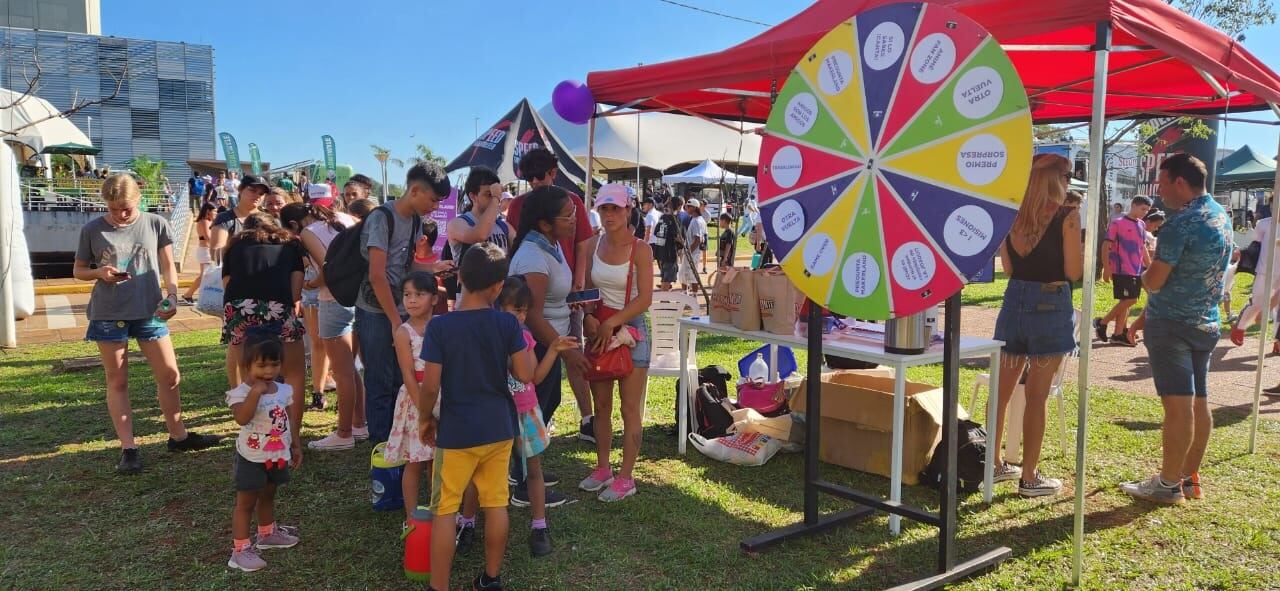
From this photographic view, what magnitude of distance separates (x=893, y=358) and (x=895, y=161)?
1090 mm

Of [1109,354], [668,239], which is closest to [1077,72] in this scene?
[1109,354]

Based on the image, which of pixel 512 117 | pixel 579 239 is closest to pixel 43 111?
pixel 512 117

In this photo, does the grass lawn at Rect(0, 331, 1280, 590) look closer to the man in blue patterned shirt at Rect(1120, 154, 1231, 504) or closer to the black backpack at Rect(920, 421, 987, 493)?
the black backpack at Rect(920, 421, 987, 493)

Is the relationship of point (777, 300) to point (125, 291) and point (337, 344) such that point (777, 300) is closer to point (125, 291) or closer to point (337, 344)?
point (337, 344)

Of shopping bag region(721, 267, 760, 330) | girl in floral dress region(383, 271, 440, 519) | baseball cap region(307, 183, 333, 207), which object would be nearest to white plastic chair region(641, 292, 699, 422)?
shopping bag region(721, 267, 760, 330)

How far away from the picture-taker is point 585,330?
13.3 feet

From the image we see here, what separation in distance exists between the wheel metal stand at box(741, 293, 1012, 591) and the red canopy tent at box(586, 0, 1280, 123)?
1230 millimetres

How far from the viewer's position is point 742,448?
4.87 m

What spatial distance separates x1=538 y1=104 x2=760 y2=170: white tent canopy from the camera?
17969 millimetres

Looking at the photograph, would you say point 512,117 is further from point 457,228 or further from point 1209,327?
point 1209,327

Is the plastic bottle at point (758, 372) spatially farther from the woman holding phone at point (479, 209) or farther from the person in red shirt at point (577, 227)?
the woman holding phone at point (479, 209)

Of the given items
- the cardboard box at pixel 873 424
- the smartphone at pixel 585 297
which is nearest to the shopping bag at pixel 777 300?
the cardboard box at pixel 873 424

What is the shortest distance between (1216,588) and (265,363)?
157 inches

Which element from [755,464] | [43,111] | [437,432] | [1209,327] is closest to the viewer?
[437,432]
